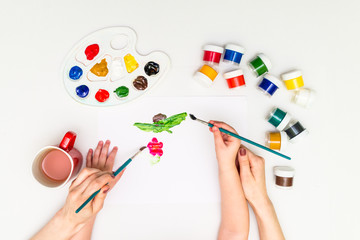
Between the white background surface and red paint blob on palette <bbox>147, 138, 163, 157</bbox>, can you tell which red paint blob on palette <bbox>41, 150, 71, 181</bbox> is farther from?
red paint blob on palette <bbox>147, 138, 163, 157</bbox>

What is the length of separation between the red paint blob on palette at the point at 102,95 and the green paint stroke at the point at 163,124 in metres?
0.14

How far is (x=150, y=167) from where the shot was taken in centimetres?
99

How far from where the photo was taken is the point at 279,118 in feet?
3.17

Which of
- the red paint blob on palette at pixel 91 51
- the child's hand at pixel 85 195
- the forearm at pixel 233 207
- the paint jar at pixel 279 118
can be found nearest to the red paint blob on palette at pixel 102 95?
the red paint blob on palette at pixel 91 51

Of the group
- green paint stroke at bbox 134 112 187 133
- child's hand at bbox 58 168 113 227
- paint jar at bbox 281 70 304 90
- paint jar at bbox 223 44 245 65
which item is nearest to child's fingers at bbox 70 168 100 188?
child's hand at bbox 58 168 113 227

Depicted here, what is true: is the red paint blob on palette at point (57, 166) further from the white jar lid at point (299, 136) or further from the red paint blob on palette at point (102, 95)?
the white jar lid at point (299, 136)

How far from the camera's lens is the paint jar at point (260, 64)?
0.98 meters

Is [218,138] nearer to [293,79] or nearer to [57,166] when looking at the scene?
[293,79]

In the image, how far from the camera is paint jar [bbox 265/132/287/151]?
0.97 metres

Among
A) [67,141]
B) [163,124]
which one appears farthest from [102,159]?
[163,124]

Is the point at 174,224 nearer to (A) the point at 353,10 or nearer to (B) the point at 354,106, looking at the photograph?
(B) the point at 354,106

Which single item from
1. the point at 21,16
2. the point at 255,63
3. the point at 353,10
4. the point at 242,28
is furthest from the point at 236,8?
the point at 21,16

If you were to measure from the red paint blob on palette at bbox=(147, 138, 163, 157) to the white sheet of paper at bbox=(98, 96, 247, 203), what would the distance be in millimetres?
14

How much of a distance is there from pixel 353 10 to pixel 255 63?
424mm
